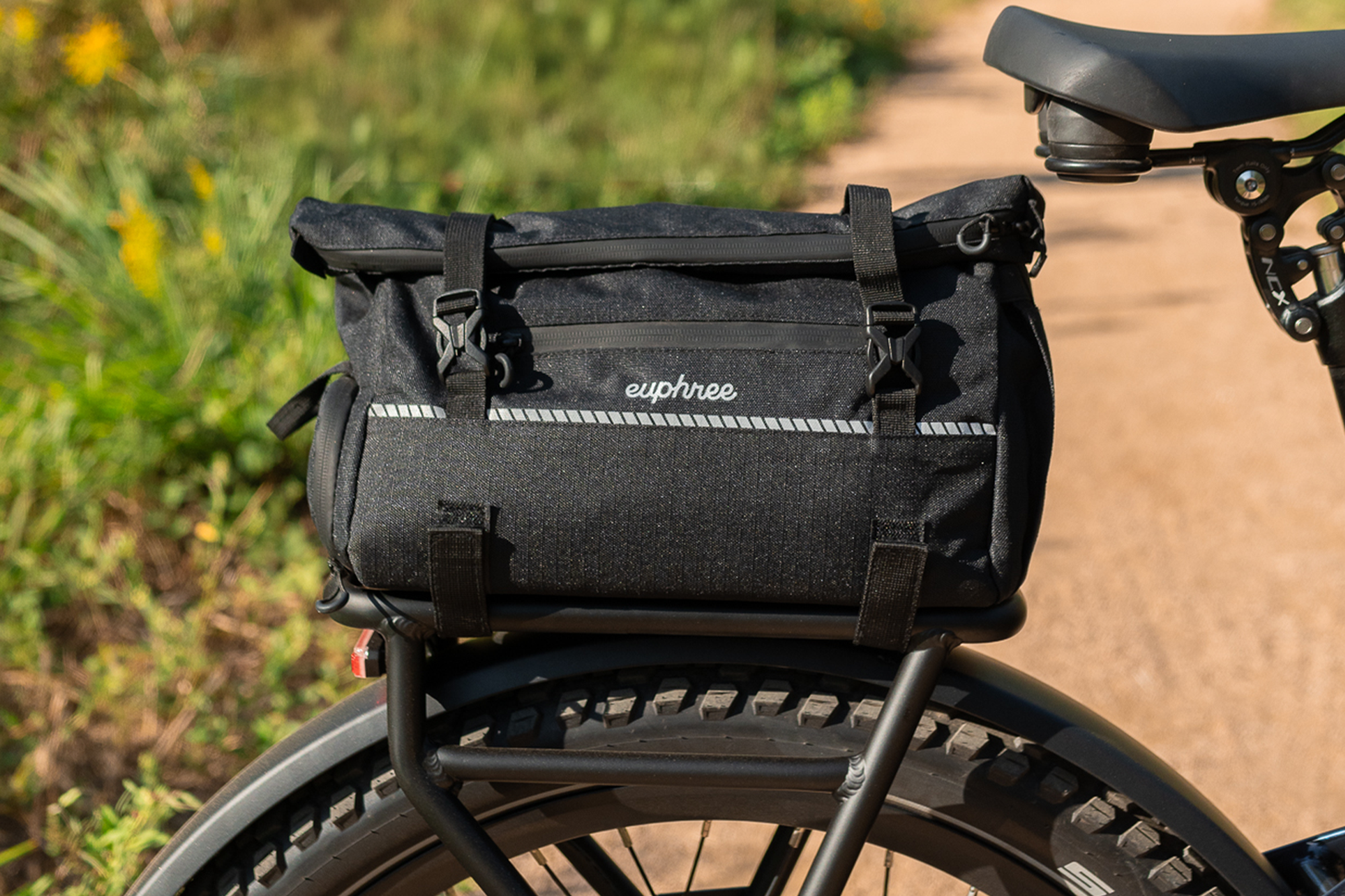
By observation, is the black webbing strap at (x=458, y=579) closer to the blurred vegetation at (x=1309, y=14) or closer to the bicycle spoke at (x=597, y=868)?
the bicycle spoke at (x=597, y=868)

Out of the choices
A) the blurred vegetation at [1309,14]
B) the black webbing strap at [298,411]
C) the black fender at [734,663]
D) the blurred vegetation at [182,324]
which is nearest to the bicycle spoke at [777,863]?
the black fender at [734,663]

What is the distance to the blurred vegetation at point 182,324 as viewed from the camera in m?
2.29

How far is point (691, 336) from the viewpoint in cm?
100

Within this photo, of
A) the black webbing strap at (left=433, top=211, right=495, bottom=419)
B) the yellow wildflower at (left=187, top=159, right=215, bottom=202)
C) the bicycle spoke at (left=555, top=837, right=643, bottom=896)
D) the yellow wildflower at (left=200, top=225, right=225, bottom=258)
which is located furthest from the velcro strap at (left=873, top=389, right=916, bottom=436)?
the yellow wildflower at (left=187, top=159, right=215, bottom=202)

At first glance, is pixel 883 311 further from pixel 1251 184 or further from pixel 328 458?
pixel 328 458

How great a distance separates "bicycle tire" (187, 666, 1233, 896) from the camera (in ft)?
3.43

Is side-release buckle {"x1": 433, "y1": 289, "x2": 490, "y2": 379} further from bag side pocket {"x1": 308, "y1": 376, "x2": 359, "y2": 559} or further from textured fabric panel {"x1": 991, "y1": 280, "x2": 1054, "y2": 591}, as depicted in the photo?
textured fabric panel {"x1": 991, "y1": 280, "x2": 1054, "y2": 591}

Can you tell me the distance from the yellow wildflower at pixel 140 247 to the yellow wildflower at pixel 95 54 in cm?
83

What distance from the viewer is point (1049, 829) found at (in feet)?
3.44

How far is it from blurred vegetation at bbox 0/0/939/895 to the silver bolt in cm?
170

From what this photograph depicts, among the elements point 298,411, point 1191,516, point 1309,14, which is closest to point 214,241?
point 298,411

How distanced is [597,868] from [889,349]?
739 millimetres

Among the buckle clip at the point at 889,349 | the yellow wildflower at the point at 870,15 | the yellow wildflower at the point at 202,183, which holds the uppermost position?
the yellow wildflower at the point at 870,15

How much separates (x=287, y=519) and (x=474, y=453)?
2.26 m
